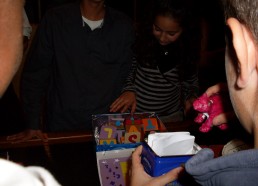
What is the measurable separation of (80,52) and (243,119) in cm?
136

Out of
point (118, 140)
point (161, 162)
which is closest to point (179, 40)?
point (118, 140)

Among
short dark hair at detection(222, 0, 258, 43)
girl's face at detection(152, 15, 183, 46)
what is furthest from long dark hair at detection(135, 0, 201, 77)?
short dark hair at detection(222, 0, 258, 43)

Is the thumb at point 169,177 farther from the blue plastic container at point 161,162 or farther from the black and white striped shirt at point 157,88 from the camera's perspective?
the black and white striped shirt at point 157,88

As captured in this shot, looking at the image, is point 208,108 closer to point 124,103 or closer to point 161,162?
point 161,162

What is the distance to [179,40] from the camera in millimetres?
2027

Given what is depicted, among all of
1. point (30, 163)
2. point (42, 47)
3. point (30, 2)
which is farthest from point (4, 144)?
point (30, 2)

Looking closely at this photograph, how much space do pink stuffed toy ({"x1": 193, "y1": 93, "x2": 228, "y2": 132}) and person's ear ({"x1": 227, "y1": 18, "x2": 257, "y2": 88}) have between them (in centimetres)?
50

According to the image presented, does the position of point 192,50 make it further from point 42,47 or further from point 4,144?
point 4,144

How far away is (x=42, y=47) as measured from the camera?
1871 mm

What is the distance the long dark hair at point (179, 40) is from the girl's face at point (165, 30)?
0.12 ft

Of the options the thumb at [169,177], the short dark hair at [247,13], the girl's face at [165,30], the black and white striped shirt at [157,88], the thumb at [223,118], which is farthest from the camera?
the black and white striped shirt at [157,88]

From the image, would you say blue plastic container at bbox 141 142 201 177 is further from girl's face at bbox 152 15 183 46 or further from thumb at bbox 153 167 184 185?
girl's face at bbox 152 15 183 46

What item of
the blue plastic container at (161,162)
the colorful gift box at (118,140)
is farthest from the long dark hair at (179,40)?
the blue plastic container at (161,162)

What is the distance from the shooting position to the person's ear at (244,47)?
24.5 inches
